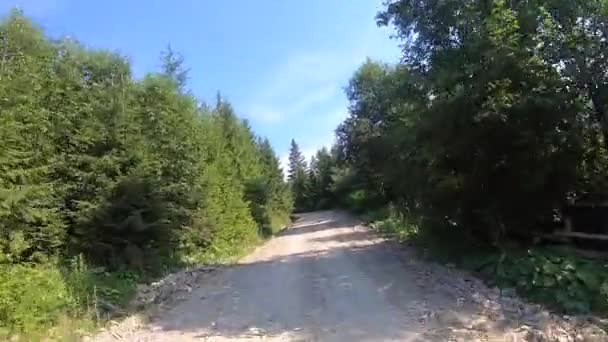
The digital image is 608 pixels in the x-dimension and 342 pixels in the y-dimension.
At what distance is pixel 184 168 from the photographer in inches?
618

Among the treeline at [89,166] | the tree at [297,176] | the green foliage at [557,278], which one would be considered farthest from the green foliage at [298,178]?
the green foliage at [557,278]

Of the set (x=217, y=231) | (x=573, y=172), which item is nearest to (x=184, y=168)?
(x=217, y=231)

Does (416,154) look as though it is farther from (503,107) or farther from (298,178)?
(298,178)

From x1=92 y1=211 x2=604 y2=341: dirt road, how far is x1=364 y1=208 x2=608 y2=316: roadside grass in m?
0.55

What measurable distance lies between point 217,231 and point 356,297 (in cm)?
1165

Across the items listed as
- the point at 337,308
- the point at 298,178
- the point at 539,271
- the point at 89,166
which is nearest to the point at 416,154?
the point at 539,271

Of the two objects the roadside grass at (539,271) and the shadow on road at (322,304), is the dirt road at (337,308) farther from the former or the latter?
the roadside grass at (539,271)

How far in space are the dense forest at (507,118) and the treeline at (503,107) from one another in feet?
0.07

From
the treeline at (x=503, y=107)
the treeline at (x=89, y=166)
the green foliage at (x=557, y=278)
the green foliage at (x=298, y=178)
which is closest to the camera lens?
the green foliage at (x=557, y=278)

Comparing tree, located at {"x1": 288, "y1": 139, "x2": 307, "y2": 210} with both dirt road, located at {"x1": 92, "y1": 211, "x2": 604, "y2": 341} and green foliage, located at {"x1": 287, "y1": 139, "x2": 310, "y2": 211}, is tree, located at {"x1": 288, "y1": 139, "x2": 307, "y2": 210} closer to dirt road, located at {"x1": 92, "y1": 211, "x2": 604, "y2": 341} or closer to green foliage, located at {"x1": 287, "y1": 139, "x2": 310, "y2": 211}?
green foliage, located at {"x1": 287, "y1": 139, "x2": 310, "y2": 211}

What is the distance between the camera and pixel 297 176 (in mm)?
93438

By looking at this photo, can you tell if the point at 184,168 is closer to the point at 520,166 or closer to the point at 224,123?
the point at 520,166

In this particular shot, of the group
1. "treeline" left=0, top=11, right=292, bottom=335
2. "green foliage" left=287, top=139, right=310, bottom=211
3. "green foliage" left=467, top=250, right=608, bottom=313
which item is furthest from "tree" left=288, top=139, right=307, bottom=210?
"green foliage" left=467, top=250, right=608, bottom=313

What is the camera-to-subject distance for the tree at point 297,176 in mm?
83062
